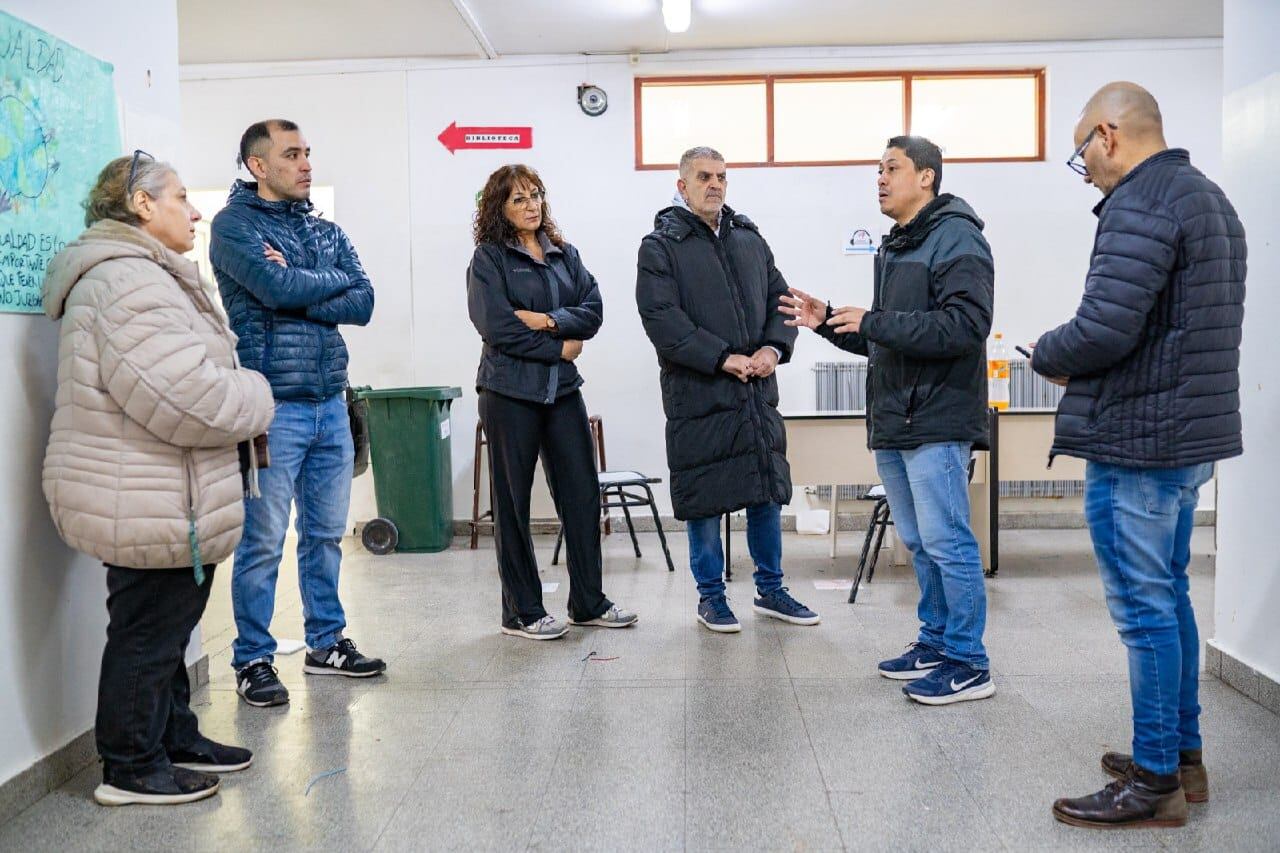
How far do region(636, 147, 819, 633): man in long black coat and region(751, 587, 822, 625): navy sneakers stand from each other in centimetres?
27

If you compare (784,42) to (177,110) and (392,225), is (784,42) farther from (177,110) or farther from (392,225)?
(177,110)

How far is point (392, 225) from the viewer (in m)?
6.49

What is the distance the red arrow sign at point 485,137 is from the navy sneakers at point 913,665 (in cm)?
421

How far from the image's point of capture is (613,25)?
19.3 ft

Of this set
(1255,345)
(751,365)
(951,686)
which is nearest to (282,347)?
(751,365)

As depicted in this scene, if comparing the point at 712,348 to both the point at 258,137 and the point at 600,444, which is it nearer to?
the point at 258,137

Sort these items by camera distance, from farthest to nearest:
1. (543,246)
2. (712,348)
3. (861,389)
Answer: (861,389)
(543,246)
(712,348)

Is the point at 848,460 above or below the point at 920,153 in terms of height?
below

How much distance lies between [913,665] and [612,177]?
13.1ft

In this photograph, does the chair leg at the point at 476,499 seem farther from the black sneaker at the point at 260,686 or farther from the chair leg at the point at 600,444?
the black sneaker at the point at 260,686

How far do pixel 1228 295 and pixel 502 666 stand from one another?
237cm

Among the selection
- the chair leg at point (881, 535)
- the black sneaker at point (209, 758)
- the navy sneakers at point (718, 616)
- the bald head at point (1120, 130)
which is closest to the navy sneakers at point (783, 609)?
the navy sneakers at point (718, 616)

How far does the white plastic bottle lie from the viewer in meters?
6.15

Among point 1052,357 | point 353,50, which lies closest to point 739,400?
point 1052,357
